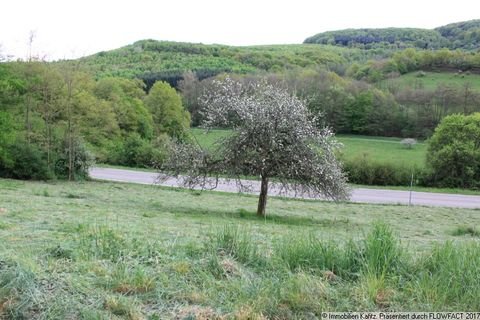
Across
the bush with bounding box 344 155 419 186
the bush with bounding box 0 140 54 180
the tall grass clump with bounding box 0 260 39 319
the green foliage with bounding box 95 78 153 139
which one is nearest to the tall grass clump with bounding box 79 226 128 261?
the tall grass clump with bounding box 0 260 39 319

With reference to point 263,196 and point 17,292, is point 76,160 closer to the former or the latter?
point 263,196

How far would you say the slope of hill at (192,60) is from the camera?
126625 mm

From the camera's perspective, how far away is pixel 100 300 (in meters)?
4.37

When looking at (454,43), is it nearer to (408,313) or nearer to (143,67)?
(143,67)

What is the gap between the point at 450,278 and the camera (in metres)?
4.84

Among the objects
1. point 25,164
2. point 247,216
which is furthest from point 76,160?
point 247,216

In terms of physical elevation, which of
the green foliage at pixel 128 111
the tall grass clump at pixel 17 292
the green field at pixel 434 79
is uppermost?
the green field at pixel 434 79

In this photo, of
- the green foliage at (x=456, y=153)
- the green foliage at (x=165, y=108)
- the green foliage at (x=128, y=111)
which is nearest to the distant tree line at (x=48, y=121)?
the green foliage at (x=128, y=111)

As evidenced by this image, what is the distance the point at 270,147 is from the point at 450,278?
45.9ft

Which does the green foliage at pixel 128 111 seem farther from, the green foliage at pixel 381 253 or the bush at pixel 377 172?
the green foliage at pixel 381 253

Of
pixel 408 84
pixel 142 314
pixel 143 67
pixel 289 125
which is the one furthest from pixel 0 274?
pixel 143 67

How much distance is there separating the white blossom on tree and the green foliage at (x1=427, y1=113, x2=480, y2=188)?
2663 cm

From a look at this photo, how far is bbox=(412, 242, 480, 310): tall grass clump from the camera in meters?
4.61

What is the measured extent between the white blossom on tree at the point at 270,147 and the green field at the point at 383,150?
2582 cm
